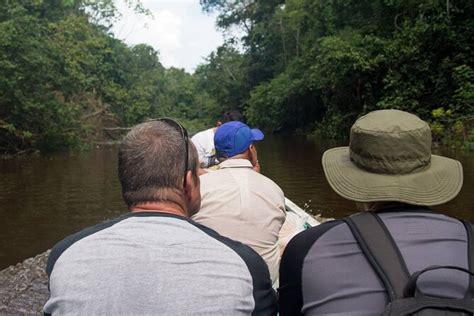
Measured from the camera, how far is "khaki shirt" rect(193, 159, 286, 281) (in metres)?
2.44

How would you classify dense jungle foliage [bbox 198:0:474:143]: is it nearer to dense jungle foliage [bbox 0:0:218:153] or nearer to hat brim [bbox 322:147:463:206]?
dense jungle foliage [bbox 0:0:218:153]

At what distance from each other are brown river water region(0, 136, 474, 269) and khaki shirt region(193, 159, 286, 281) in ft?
14.4

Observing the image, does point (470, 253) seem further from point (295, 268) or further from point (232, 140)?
point (232, 140)

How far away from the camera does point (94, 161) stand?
17578 millimetres

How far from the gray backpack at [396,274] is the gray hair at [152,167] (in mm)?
478

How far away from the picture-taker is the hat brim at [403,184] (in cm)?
141

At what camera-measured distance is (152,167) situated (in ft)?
4.66

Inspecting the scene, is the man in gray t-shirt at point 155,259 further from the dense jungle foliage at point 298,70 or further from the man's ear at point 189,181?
the dense jungle foliage at point 298,70

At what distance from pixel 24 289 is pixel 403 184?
3941mm

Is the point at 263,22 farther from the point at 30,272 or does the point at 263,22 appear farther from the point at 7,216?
the point at 30,272

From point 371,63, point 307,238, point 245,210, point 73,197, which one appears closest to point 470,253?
point 307,238

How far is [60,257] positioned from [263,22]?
1385 inches

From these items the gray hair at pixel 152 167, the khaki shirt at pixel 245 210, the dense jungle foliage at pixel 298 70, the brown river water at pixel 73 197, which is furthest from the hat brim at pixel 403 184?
the dense jungle foliage at pixel 298 70

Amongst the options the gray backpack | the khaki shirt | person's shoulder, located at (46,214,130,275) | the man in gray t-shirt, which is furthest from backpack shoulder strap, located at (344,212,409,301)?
the khaki shirt
